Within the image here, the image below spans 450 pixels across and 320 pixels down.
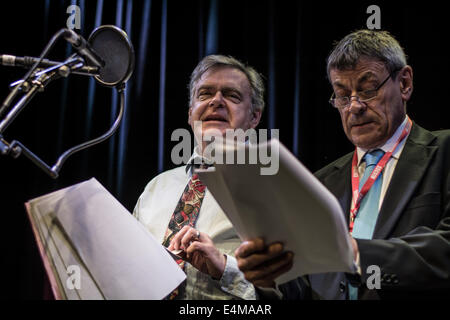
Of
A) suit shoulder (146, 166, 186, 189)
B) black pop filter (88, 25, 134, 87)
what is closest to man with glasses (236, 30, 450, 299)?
black pop filter (88, 25, 134, 87)

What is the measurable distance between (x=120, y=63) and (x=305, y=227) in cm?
71

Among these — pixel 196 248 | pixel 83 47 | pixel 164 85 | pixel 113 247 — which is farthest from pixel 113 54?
pixel 164 85

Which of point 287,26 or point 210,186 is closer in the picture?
point 210,186

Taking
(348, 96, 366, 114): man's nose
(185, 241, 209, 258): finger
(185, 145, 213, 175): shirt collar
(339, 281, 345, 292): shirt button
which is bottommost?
(339, 281, 345, 292): shirt button

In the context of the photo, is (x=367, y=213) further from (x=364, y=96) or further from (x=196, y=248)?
(x=196, y=248)

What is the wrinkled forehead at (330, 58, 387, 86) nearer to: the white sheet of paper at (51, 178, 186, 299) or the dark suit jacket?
the dark suit jacket

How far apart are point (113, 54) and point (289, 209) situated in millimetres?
695

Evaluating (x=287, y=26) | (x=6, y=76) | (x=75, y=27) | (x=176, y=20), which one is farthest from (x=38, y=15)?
(x=287, y=26)

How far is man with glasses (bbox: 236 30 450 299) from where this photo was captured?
118 cm

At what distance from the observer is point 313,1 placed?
7.70 feet

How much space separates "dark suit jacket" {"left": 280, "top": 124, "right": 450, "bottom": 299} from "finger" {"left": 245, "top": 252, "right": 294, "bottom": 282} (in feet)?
0.79

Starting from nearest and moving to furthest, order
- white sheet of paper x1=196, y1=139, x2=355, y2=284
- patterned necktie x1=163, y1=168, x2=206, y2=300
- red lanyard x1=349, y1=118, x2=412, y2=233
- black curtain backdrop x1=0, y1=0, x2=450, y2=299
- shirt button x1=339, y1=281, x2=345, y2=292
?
white sheet of paper x1=196, y1=139, x2=355, y2=284, shirt button x1=339, y1=281, x2=345, y2=292, red lanyard x1=349, y1=118, x2=412, y2=233, patterned necktie x1=163, y1=168, x2=206, y2=300, black curtain backdrop x1=0, y1=0, x2=450, y2=299

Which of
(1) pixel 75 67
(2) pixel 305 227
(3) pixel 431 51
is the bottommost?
(2) pixel 305 227
